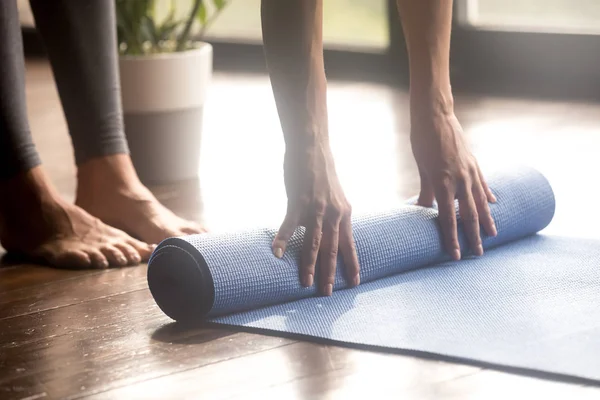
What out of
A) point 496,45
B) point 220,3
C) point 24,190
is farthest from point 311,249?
point 496,45

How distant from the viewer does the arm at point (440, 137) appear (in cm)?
167

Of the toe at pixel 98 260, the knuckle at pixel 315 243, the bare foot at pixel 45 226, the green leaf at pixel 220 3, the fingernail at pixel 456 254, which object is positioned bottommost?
the toe at pixel 98 260

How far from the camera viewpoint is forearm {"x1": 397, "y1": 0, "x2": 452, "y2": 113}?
173 cm

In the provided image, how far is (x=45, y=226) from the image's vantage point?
1.94m

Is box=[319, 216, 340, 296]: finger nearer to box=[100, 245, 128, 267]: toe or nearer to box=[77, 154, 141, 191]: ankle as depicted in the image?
box=[100, 245, 128, 267]: toe

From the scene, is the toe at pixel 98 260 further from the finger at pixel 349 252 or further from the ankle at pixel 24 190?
the finger at pixel 349 252

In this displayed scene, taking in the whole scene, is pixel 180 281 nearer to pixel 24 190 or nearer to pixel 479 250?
pixel 479 250

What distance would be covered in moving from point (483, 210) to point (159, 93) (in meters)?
1.00

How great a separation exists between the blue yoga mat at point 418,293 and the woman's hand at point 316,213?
0.02 m

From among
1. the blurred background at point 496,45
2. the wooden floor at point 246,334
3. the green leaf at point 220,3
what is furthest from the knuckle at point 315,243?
the blurred background at point 496,45

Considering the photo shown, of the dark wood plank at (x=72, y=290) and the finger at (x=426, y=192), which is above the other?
the finger at (x=426, y=192)

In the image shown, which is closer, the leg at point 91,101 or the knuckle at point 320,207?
the knuckle at point 320,207

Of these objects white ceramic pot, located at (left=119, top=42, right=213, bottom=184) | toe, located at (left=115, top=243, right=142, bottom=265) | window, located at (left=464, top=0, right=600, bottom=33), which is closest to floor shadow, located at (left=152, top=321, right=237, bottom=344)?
toe, located at (left=115, top=243, right=142, bottom=265)

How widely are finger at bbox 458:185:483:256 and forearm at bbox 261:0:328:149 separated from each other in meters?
0.26
